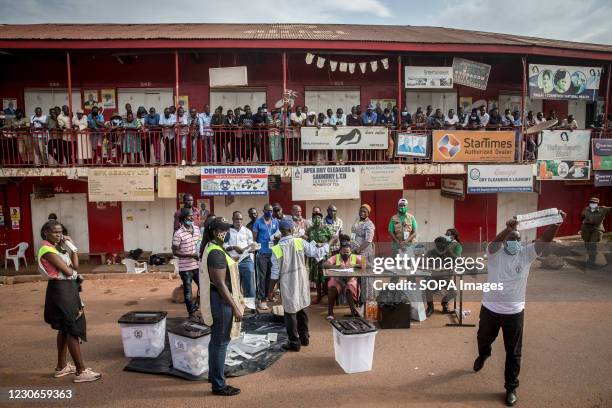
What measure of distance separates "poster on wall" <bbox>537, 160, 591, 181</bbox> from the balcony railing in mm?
854

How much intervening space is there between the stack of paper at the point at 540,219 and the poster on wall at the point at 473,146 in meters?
5.93

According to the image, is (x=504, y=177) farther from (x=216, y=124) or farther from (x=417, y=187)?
(x=216, y=124)

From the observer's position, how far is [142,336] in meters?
5.48

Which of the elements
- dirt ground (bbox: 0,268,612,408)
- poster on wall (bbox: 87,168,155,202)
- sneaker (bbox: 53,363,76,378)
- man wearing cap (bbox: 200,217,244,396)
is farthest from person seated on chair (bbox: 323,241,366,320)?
poster on wall (bbox: 87,168,155,202)

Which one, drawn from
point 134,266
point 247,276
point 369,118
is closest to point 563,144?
point 369,118

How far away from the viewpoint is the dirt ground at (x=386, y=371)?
4547 mm

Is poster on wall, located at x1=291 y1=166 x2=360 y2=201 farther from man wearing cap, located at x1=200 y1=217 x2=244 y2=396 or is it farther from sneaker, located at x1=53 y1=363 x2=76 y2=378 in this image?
sneaker, located at x1=53 y1=363 x2=76 y2=378

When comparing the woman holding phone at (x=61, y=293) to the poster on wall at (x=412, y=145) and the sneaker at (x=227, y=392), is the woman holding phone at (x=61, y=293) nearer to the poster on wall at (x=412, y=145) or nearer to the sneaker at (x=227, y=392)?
the sneaker at (x=227, y=392)

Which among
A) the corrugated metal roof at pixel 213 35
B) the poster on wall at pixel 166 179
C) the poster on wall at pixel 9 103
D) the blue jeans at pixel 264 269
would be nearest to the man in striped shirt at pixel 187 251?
the blue jeans at pixel 264 269

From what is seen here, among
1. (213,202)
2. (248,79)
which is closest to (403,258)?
(213,202)

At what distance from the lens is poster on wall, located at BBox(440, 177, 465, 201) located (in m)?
12.1

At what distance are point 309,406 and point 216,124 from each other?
8.10 meters

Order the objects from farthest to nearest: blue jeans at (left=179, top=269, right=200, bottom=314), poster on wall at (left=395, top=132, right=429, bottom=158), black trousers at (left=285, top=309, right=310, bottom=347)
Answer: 1. poster on wall at (left=395, top=132, right=429, bottom=158)
2. blue jeans at (left=179, top=269, right=200, bottom=314)
3. black trousers at (left=285, top=309, right=310, bottom=347)

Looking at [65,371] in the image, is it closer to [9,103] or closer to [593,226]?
[9,103]
